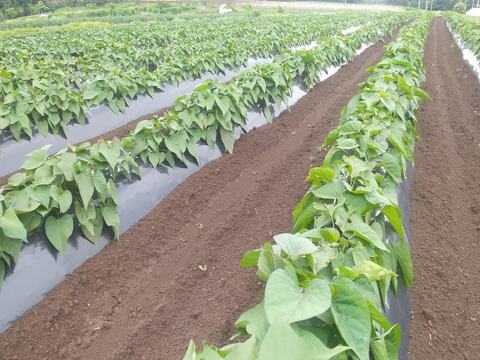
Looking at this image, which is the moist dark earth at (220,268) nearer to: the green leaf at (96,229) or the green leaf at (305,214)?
the green leaf at (96,229)

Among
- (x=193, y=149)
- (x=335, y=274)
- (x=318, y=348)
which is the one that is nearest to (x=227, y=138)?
(x=193, y=149)

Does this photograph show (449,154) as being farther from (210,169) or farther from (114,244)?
(114,244)

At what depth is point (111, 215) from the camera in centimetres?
301

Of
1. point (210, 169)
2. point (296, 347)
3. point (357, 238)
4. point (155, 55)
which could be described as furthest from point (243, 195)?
point (155, 55)

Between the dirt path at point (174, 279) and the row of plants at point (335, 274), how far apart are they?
0.93 meters

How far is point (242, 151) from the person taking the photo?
489cm

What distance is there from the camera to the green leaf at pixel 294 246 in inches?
54.8

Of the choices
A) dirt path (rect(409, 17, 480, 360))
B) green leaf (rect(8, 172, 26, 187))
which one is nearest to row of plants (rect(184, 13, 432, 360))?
dirt path (rect(409, 17, 480, 360))

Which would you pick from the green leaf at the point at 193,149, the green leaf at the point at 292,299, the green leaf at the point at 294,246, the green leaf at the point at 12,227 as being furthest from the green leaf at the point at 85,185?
the green leaf at the point at 292,299

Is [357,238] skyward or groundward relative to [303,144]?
skyward

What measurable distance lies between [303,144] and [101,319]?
12.2 ft

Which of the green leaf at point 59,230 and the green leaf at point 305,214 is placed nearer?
the green leaf at point 305,214

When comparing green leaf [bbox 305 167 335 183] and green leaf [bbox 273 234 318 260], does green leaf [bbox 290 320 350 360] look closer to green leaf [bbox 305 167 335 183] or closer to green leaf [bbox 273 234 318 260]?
green leaf [bbox 273 234 318 260]

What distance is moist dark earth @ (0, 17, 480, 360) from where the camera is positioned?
233 centimetres
